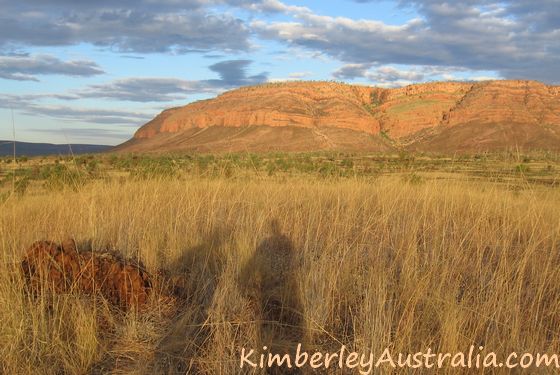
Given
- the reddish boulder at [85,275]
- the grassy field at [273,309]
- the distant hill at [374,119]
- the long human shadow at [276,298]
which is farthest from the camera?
the distant hill at [374,119]

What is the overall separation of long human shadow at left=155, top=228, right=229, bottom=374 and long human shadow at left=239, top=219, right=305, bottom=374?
273mm

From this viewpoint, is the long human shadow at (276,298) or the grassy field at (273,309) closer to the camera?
the grassy field at (273,309)

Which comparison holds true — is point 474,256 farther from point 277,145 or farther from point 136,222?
point 277,145

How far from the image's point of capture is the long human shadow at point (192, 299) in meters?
2.27

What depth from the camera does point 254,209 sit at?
5.43 m

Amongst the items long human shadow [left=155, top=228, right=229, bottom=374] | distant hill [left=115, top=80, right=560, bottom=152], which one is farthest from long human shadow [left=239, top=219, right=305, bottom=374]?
distant hill [left=115, top=80, right=560, bottom=152]

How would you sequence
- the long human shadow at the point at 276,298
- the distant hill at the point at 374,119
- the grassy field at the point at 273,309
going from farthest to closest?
the distant hill at the point at 374,119 < the long human shadow at the point at 276,298 < the grassy field at the point at 273,309

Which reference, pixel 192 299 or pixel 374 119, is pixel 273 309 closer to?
pixel 192 299

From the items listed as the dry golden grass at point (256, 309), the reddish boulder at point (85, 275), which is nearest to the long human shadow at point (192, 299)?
the dry golden grass at point (256, 309)

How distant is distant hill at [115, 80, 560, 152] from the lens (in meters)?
82.7

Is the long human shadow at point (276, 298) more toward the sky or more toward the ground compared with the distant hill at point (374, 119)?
more toward the ground

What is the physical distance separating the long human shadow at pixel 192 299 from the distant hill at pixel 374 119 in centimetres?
7536

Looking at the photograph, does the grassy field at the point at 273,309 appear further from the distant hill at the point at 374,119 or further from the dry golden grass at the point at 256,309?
the distant hill at the point at 374,119

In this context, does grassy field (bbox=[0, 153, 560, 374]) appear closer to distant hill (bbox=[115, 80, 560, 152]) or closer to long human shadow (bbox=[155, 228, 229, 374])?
long human shadow (bbox=[155, 228, 229, 374])
